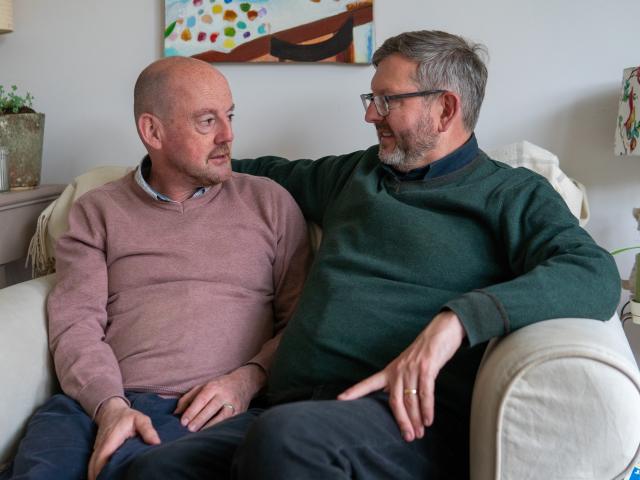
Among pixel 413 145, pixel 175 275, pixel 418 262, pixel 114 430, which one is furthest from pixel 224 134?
pixel 114 430

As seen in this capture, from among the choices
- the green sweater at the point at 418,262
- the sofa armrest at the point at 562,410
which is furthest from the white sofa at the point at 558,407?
the green sweater at the point at 418,262

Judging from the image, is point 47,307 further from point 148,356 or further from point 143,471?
point 143,471

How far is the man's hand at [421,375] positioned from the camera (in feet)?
3.73

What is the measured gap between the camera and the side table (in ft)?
6.59

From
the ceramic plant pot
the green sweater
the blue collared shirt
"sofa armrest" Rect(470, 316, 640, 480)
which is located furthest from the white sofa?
the ceramic plant pot

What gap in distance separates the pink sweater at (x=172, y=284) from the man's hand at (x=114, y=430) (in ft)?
0.27

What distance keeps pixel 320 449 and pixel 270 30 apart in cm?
134

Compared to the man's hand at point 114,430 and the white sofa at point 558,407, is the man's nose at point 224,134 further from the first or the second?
the white sofa at point 558,407

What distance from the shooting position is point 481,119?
6.38 ft

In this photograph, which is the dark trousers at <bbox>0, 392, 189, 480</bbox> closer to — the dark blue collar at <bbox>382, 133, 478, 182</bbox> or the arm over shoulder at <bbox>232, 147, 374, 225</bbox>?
the arm over shoulder at <bbox>232, 147, 374, 225</bbox>

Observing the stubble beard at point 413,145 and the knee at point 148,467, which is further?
the stubble beard at point 413,145

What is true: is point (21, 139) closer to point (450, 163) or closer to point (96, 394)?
point (96, 394)

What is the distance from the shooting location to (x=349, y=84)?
203 centimetres

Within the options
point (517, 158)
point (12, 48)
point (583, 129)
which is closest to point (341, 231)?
point (517, 158)
